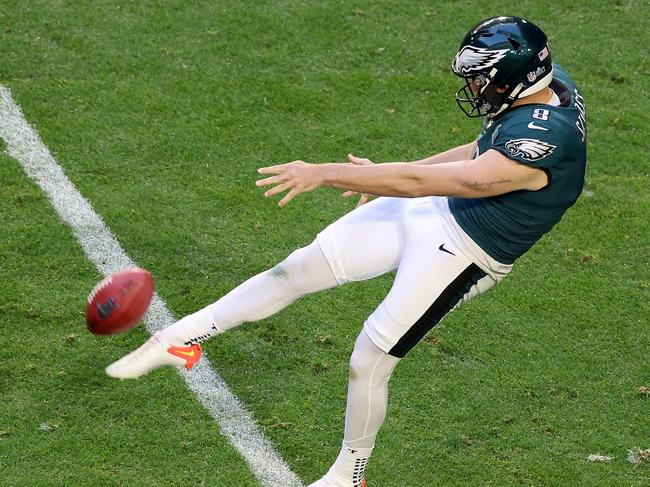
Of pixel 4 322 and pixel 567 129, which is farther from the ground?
pixel 567 129

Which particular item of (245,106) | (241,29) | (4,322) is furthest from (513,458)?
(241,29)

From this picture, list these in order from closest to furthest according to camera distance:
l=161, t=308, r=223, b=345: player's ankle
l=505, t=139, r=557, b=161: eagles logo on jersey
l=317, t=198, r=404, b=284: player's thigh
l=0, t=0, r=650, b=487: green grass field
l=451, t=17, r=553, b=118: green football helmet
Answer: l=505, t=139, r=557, b=161: eagles logo on jersey
l=451, t=17, r=553, b=118: green football helmet
l=317, t=198, r=404, b=284: player's thigh
l=161, t=308, r=223, b=345: player's ankle
l=0, t=0, r=650, b=487: green grass field

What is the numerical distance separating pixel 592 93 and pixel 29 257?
4.35 meters

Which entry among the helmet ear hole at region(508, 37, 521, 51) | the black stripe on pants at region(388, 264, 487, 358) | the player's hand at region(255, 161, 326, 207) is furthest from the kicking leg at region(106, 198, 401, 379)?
the helmet ear hole at region(508, 37, 521, 51)

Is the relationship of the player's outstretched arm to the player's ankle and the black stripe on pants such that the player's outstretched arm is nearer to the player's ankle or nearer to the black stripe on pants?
the black stripe on pants

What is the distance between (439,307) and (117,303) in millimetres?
1480

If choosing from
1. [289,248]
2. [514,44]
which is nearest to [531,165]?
[514,44]

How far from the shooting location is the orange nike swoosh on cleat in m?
5.45

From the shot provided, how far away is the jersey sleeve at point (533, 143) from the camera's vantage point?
4.75 meters

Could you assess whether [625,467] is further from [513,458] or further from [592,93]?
[592,93]

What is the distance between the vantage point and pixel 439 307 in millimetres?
5098

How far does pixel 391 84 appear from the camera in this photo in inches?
336

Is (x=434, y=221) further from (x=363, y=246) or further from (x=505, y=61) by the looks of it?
(x=505, y=61)

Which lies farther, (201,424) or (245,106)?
(245,106)
